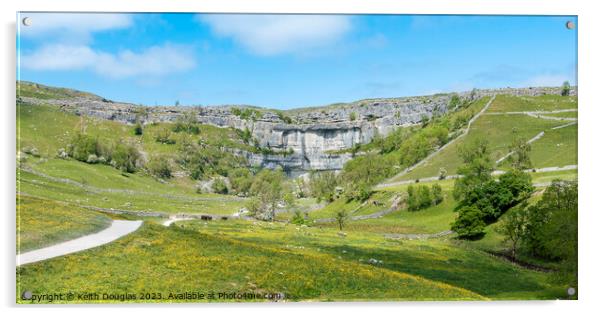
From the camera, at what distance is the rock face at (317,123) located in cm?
7850

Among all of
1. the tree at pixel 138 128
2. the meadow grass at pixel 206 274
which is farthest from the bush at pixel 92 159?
the tree at pixel 138 128

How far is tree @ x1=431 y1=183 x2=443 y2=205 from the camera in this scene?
4166 centimetres

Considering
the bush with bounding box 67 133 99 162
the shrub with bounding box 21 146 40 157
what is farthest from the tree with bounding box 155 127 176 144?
the shrub with bounding box 21 146 40 157

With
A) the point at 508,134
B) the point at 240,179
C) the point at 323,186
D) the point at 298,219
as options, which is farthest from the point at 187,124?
the point at 508,134

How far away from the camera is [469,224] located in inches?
1347

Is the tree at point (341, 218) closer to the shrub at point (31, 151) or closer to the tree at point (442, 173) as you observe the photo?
the tree at point (442, 173)

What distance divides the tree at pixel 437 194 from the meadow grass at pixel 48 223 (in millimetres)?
27850

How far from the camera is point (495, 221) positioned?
3444cm

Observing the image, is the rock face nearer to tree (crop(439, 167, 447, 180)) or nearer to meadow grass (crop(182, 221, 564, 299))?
tree (crop(439, 167, 447, 180))

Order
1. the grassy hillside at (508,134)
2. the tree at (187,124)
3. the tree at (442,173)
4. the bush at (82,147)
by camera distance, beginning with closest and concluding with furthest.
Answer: the bush at (82,147)
the grassy hillside at (508,134)
the tree at (442,173)
the tree at (187,124)

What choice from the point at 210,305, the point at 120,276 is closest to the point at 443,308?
the point at 210,305

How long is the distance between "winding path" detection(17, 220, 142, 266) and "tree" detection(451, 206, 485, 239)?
2186cm

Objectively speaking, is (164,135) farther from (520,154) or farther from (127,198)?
(520,154)
